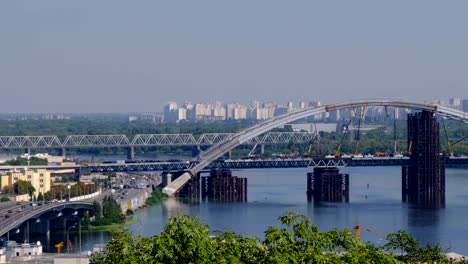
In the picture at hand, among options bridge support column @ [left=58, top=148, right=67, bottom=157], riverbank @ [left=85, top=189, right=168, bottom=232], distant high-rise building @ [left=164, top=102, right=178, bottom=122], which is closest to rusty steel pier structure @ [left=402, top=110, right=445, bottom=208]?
riverbank @ [left=85, top=189, right=168, bottom=232]

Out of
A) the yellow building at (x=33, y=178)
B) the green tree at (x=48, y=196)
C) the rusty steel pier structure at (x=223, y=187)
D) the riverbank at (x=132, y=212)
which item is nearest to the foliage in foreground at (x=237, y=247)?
the riverbank at (x=132, y=212)

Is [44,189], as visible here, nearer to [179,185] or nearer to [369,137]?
[179,185]

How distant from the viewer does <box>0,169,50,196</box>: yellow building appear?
39.9 m

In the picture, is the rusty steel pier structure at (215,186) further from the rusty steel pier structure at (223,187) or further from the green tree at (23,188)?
the green tree at (23,188)

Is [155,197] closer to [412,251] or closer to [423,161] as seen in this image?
[423,161]

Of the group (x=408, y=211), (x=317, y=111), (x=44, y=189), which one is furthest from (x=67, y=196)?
(x=317, y=111)

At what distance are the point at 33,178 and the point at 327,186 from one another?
8213mm

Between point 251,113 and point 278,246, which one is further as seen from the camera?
point 251,113

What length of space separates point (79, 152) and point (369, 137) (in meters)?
13.1

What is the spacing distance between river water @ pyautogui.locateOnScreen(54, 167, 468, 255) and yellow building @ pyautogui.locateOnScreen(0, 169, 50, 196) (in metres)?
3.29

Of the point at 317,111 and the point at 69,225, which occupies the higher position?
the point at 317,111

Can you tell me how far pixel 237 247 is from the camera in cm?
1323

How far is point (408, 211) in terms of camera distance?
3572 cm

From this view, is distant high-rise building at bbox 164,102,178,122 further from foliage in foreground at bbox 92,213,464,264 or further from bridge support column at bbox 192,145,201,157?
foliage in foreground at bbox 92,213,464,264
